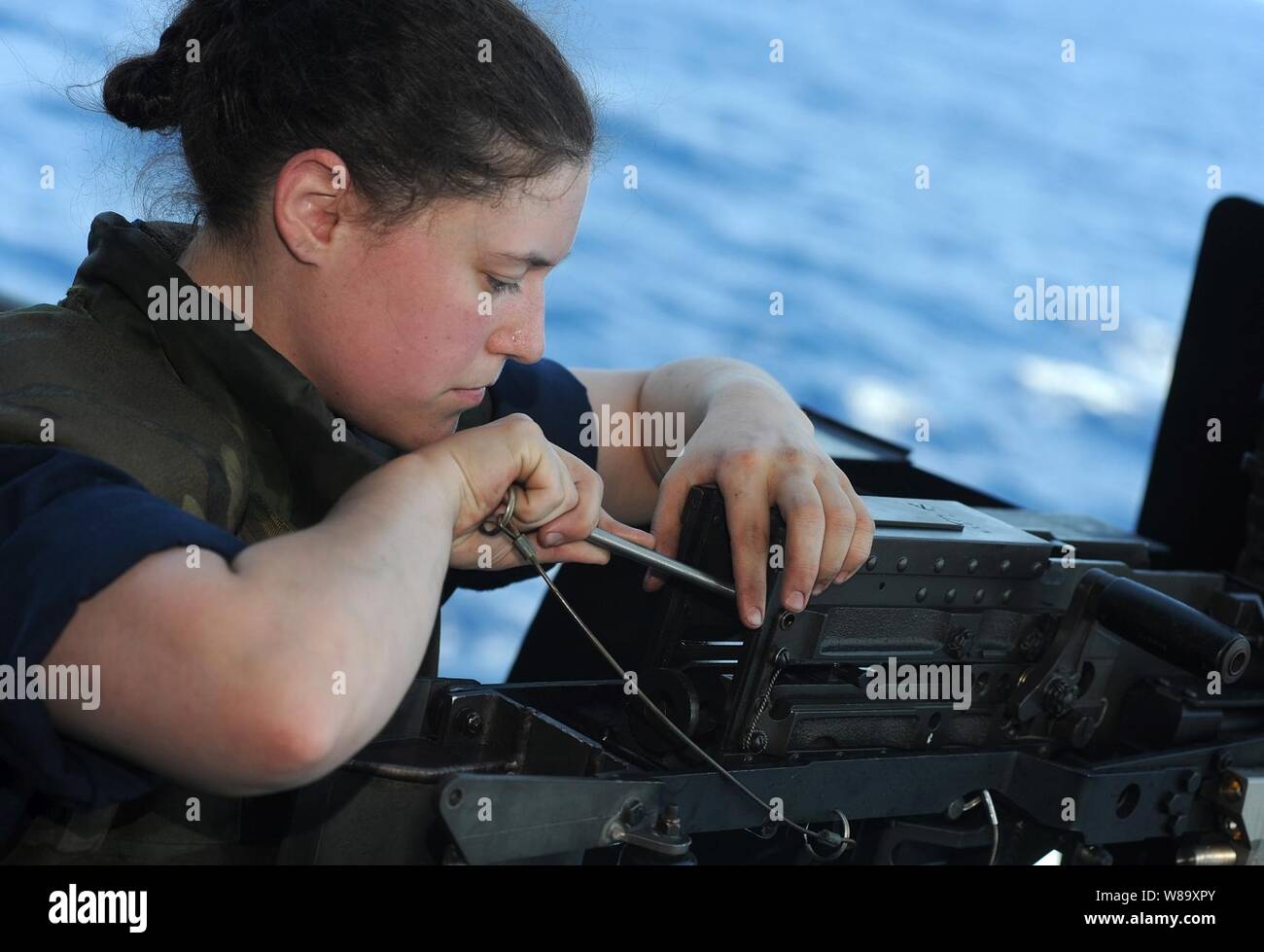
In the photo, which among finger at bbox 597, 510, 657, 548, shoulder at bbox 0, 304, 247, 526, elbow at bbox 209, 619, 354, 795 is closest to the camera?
elbow at bbox 209, 619, 354, 795

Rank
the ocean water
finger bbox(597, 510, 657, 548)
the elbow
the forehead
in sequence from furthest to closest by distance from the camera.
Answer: the ocean water
finger bbox(597, 510, 657, 548)
the forehead
the elbow

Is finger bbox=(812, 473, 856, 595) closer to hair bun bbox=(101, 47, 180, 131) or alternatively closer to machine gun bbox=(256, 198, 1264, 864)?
machine gun bbox=(256, 198, 1264, 864)

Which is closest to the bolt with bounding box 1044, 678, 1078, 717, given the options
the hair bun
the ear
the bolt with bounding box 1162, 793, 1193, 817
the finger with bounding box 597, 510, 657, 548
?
the bolt with bounding box 1162, 793, 1193, 817

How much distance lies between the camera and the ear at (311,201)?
35.9 inches

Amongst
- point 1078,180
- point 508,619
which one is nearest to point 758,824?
point 508,619

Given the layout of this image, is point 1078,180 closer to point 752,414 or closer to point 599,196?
point 599,196

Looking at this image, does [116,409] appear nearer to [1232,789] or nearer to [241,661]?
[241,661]

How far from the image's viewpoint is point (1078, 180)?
6.29 metres

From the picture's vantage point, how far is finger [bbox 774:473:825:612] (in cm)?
92

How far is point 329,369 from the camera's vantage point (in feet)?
3.16

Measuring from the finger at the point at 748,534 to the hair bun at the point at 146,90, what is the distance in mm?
516

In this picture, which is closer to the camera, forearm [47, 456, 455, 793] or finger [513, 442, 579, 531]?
forearm [47, 456, 455, 793]

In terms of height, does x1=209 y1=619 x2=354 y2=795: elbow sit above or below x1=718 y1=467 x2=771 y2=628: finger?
below

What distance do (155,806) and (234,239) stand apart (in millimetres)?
405
